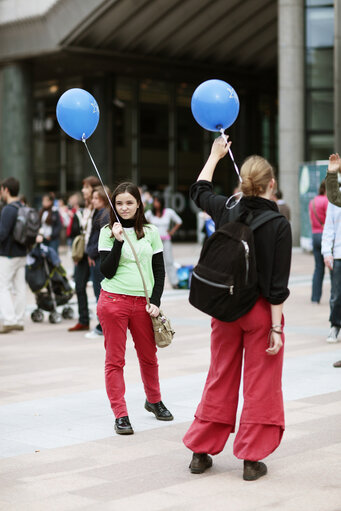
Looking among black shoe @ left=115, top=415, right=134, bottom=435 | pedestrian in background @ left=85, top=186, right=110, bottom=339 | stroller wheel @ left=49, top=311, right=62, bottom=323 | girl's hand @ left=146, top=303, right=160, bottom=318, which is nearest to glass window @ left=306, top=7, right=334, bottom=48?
stroller wheel @ left=49, top=311, right=62, bottom=323

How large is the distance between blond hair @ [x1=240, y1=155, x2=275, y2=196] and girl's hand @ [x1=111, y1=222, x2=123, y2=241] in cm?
134

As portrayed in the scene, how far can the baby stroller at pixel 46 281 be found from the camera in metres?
12.8

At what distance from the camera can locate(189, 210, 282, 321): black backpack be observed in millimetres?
4832

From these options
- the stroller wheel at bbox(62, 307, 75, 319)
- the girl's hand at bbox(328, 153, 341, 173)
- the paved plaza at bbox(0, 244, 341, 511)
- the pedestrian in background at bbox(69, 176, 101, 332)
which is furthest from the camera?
the stroller wheel at bbox(62, 307, 75, 319)

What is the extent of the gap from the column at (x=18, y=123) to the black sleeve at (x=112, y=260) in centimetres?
3029

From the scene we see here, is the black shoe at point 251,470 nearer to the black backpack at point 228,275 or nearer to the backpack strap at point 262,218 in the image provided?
the black backpack at point 228,275

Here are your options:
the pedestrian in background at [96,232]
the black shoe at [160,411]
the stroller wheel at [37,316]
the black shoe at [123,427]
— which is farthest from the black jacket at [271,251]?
the stroller wheel at [37,316]

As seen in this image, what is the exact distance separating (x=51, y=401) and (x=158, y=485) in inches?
103

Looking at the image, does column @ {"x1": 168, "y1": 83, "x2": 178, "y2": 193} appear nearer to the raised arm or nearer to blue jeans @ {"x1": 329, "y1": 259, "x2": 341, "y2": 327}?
blue jeans @ {"x1": 329, "y1": 259, "x2": 341, "y2": 327}

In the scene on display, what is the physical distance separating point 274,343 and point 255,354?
0.46 feet

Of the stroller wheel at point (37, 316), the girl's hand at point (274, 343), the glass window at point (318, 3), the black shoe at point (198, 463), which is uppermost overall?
the glass window at point (318, 3)

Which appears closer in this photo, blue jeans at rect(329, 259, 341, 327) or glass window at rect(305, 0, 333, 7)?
blue jeans at rect(329, 259, 341, 327)

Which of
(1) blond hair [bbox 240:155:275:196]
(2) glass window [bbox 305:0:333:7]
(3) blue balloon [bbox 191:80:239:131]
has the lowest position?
(1) blond hair [bbox 240:155:275:196]

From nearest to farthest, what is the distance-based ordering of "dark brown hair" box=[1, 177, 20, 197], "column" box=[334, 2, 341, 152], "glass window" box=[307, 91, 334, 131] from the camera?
"dark brown hair" box=[1, 177, 20, 197] < "column" box=[334, 2, 341, 152] < "glass window" box=[307, 91, 334, 131]
